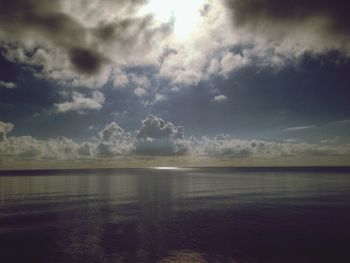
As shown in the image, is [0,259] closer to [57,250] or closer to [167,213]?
[57,250]

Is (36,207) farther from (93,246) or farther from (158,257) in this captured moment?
(158,257)

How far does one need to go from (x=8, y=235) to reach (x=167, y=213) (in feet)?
101

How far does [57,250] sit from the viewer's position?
39.5 metres

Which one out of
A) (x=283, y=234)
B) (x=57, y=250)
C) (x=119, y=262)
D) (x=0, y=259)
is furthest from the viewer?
(x=283, y=234)

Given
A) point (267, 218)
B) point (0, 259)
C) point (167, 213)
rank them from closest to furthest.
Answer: point (0, 259) < point (267, 218) < point (167, 213)

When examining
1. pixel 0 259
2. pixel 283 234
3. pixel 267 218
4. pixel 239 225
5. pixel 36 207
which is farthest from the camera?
pixel 36 207

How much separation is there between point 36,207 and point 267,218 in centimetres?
5646

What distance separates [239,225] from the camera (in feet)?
176

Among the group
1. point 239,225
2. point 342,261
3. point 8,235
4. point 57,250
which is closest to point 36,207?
point 8,235

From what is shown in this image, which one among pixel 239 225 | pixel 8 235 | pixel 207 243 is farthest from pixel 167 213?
pixel 8 235

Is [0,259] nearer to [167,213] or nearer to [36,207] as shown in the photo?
[167,213]

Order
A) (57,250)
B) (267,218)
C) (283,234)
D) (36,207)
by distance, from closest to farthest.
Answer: (57,250) < (283,234) < (267,218) < (36,207)

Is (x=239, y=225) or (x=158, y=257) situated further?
(x=239, y=225)

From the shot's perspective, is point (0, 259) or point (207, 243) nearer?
point (0, 259)
